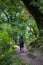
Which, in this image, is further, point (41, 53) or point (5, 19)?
point (5, 19)

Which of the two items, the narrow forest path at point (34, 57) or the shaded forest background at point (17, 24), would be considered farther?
the narrow forest path at point (34, 57)

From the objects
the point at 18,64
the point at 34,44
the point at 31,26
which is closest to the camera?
the point at 18,64

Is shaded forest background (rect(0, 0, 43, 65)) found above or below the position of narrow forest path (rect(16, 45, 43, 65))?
above

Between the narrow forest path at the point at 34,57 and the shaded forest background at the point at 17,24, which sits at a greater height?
the shaded forest background at the point at 17,24

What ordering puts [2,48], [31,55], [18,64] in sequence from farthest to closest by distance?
1. [31,55]
2. [2,48]
3. [18,64]

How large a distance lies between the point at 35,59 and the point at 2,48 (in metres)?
2.09

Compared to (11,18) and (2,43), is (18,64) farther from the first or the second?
(11,18)

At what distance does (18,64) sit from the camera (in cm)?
1042

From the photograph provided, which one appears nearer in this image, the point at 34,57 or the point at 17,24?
the point at 34,57

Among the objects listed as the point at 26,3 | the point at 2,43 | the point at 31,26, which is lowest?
the point at 31,26

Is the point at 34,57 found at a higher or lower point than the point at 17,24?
lower

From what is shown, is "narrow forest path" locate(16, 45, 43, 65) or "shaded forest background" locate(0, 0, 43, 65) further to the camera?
"narrow forest path" locate(16, 45, 43, 65)

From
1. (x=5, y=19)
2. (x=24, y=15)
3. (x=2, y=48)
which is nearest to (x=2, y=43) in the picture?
(x=2, y=48)

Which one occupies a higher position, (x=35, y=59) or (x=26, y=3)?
(x=26, y=3)
